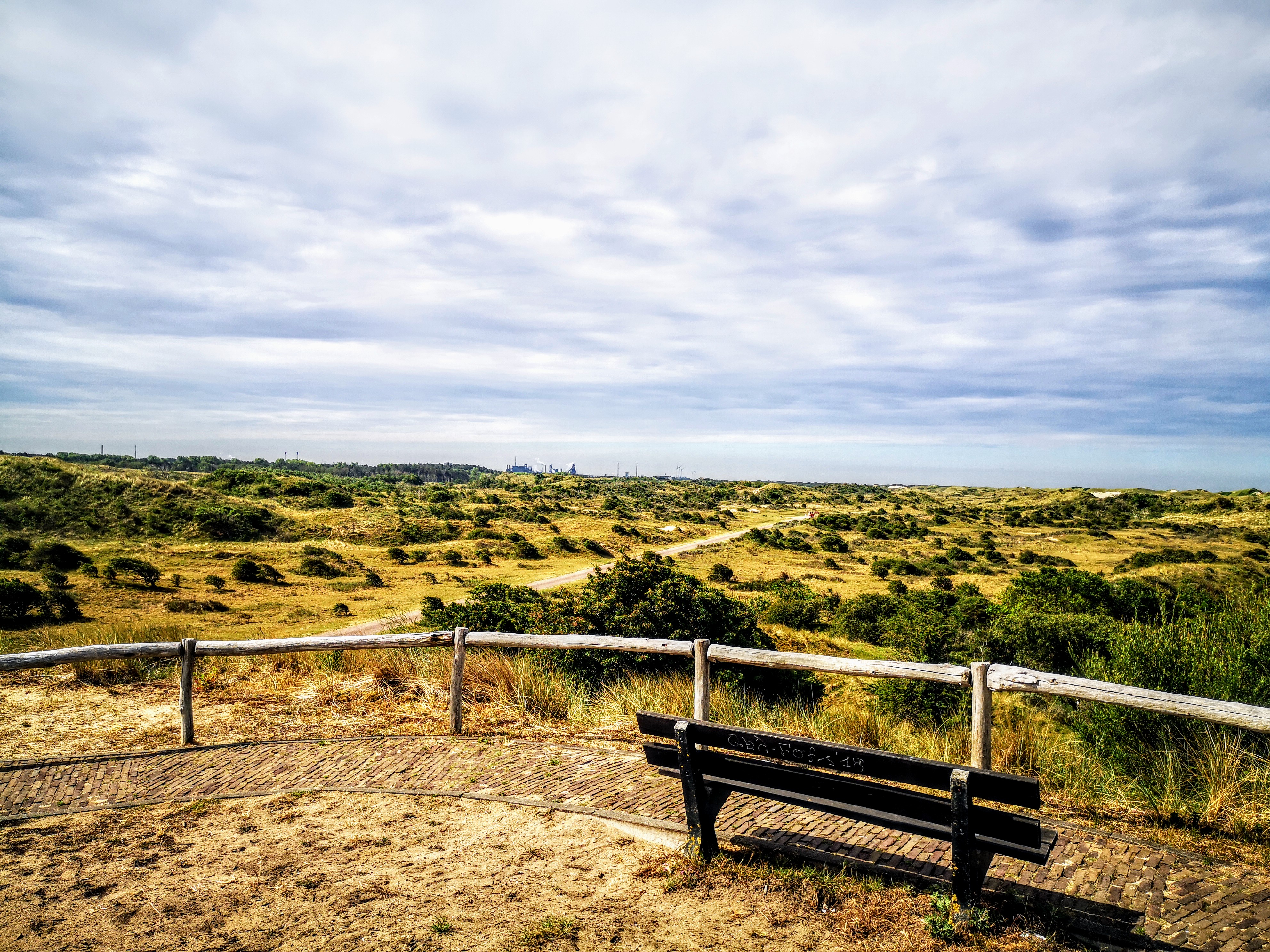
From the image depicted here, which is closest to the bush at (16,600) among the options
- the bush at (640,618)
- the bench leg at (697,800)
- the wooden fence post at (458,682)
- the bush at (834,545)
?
the bush at (640,618)

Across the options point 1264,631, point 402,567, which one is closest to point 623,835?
point 1264,631

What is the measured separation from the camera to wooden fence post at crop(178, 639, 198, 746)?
23.6ft

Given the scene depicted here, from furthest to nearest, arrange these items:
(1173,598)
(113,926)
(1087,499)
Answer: (1087,499)
(1173,598)
(113,926)

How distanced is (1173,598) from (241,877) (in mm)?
22239

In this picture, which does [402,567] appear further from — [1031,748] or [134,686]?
[1031,748]

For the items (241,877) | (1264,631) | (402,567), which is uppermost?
(1264,631)

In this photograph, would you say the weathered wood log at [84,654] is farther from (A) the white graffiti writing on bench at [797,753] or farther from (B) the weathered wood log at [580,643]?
(A) the white graffiti writing on bench at [797,753]

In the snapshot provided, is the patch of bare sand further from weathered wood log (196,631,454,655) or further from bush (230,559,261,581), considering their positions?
bush (230,559,261,581)

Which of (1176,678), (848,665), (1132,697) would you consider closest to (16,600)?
(848,665)

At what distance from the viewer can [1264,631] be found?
673cm

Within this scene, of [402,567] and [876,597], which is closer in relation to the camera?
[876,597]

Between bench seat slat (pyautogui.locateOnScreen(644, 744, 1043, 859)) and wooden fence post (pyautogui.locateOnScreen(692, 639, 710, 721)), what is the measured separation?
1.71 m

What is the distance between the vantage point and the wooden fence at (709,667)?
4.41 metres

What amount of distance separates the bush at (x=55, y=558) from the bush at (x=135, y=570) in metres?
2.26
